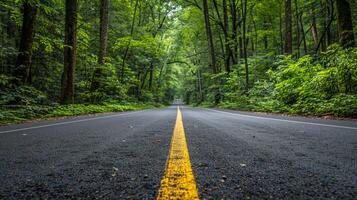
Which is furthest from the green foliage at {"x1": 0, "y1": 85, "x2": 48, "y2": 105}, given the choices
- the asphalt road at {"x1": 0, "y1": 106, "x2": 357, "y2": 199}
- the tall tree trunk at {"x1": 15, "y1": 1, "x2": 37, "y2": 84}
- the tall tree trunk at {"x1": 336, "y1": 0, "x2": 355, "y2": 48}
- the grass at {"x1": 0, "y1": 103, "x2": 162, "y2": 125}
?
the tall tree trunk at {"x1": 336, "y1": 0, "x2": 355, "y2": 48}

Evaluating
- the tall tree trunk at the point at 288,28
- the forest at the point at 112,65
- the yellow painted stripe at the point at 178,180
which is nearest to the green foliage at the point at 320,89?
the forest at the point at 112,65

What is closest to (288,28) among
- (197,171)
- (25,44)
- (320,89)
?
(320,89)

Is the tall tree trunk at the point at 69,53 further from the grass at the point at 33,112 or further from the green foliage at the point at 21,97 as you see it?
the green foliage at the point at 21,97

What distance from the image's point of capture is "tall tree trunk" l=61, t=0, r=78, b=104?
41.1 ft

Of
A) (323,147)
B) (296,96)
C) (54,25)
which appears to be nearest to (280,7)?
(296,96)

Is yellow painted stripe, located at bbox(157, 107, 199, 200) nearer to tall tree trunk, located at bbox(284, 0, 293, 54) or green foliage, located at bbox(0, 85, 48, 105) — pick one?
green foliage, located at bbox(0, 85, 48, 105)

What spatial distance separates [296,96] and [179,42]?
2745 cm

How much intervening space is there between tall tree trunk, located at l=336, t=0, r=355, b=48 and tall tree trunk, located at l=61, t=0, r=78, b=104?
13.4 metres

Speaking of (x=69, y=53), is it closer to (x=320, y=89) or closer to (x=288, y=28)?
(x=320, y=89)

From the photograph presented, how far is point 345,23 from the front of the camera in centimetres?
1049

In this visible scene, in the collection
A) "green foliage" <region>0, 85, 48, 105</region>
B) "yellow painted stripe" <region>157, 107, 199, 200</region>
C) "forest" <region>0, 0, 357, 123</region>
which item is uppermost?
"forest" <region>0, 0, 357, 123</region>

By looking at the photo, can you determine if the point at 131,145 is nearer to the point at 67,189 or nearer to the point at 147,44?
the point at 67,189

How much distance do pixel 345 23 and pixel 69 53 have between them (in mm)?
13929

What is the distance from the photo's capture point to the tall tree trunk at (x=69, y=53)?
41.1 ft
